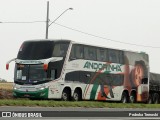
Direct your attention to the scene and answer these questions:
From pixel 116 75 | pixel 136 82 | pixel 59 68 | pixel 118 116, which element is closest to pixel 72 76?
pixel 59 68

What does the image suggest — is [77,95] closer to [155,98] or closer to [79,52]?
[79,52]

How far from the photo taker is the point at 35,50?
99.8 ft

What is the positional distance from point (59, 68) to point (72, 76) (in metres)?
1.23

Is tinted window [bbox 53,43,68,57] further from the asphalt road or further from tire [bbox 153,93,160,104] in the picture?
the asphalt road

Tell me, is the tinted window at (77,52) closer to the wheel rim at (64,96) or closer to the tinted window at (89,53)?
the tinted window at (89,53)

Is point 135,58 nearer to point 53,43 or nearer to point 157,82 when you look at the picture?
point 157,82

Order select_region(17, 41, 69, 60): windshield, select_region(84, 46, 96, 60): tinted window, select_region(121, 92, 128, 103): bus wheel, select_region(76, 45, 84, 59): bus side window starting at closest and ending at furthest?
select_region(17, 41, 69, 60): windshield → select_region(76, 45, 84, 59): bus side window → select_region(84, 46, 96, 60): tinted window → select_region(121, 92, 128, 103): bus wheel

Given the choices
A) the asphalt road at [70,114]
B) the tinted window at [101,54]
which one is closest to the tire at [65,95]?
the tinted window at [101,54]

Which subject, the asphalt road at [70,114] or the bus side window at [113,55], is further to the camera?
the bus side window at [113,55]

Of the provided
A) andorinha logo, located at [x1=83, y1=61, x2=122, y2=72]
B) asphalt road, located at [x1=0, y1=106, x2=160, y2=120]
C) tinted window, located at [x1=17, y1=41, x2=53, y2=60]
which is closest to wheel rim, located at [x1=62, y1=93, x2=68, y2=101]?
andorinha logo, located at [x1=83, y1=61, x2=122, y2=72]

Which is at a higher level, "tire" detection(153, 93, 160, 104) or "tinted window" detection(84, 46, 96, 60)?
"tinted window" detection(84, 46, 96, 60)

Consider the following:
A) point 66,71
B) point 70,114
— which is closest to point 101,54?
point 66,71

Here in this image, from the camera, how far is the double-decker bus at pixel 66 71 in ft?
98.5

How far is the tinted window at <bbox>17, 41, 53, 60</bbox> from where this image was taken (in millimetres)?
29953
